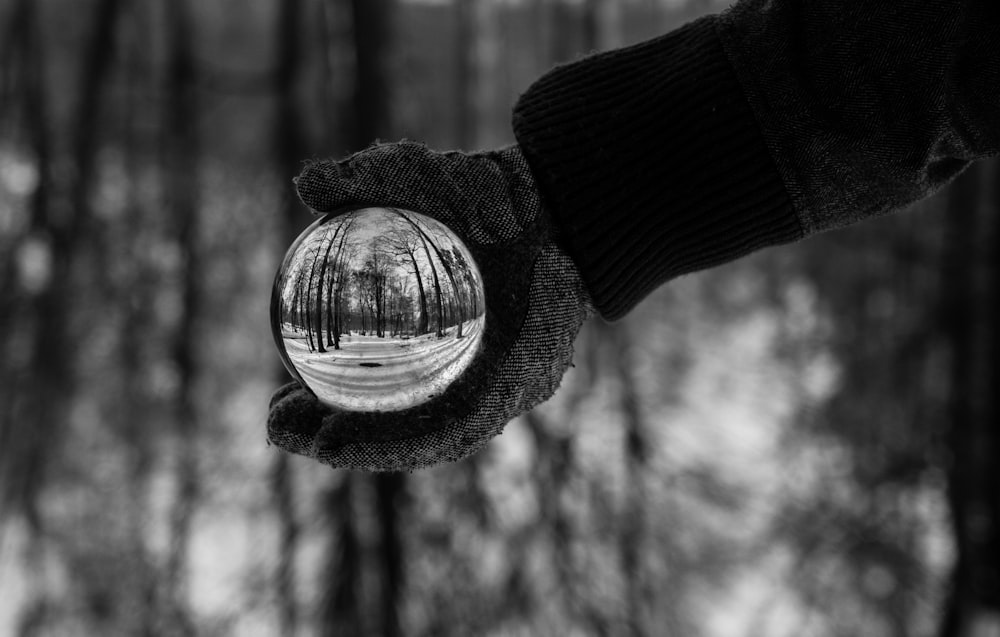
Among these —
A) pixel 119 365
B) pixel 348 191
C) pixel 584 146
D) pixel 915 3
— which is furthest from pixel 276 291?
pixel 119 365

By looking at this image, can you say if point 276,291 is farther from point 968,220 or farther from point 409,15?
point 968,220

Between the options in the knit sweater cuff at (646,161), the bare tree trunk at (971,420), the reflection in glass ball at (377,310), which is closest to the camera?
the reflection in glass ball at (377,310)

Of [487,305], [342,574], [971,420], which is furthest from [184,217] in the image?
[971,420]

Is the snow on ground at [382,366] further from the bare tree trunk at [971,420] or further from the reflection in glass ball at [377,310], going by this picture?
the bare tree trunk at [971,420]

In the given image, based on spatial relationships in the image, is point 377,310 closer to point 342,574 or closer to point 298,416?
point 298,416

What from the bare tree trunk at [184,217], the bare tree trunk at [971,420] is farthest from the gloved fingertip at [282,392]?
the bare tree trunk at [971,420]

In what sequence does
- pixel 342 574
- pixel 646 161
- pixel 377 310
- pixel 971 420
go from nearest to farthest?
pixel 377 310 < pixel 646 161 < pixel 342 574 < pixel 971 420
